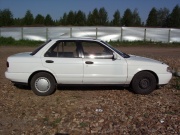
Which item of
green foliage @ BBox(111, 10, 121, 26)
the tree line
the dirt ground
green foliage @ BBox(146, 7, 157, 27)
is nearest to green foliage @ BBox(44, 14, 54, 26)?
the tree line

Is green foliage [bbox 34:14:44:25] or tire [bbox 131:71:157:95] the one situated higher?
Result: green foliage [bbox 34:14:44:25]

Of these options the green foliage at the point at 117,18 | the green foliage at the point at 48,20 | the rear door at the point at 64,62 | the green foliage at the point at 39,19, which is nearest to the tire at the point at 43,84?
the rear door at the point at 64,62

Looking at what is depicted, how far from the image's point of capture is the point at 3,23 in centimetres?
4925

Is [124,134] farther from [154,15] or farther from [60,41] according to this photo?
[154,15]

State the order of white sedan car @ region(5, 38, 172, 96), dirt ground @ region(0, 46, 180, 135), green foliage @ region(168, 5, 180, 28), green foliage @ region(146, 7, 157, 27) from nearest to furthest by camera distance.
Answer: dirt ground @ region(0, 46, 180, 135), white sedan car @ region(5, 38, 172, 96), green foliage @ region(168, 5, 180, 28), green foliage @ region(146, 7, 157, 27)

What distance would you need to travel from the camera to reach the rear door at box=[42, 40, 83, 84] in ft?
23.0

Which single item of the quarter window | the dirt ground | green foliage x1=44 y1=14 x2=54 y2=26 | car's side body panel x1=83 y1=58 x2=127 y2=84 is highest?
green foliage x1=44 y1=14 x2=54 y2=26

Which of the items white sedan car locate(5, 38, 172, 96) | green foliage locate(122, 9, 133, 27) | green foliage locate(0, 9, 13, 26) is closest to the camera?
white sedan car locate(5, 38, 172, 96)

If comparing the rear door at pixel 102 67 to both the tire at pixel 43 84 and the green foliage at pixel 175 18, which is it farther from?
the green foliage at pixel 175 18

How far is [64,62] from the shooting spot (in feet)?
23.0

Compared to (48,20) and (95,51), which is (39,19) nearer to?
(48,20)

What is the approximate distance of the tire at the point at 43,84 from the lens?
7059 mm

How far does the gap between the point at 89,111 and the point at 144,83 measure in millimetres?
2120

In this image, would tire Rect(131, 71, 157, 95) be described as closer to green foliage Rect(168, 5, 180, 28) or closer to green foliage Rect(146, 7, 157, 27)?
green foliage Rect(168, 5, 180, 28)
